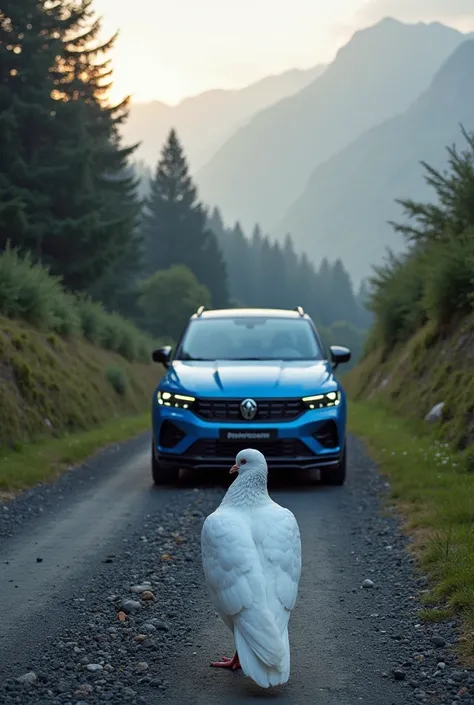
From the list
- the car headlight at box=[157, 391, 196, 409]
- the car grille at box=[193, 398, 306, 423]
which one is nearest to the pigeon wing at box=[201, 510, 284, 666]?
the car grille at box=[193, 398, 306, 423]

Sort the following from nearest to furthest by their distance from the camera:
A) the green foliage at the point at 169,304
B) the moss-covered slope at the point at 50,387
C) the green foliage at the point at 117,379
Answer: the moss-covered slope at the point at 50,387 < the green foliage at the point at 117,379 < the green foliage at the point at 169,304

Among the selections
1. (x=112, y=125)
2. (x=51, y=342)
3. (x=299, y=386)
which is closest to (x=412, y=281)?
(x=51, y=342)

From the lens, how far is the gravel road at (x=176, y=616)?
4047 millimetres

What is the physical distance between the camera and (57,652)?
14.8ft

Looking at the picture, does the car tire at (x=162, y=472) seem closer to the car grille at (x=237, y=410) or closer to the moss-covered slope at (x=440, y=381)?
the car grille at (x=237, y=410)

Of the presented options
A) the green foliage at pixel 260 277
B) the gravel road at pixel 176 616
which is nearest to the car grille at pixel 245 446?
the gravel road at pixel 176 616

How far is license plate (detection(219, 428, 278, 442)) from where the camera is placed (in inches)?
388

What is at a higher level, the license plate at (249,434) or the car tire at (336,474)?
the license plate at (249,434)

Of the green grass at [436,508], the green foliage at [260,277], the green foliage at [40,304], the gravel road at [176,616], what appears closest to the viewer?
the gravel road at [176,616]

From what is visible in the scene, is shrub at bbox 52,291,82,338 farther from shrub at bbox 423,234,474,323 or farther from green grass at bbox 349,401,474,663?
green grass at bbox 349,401,474,663

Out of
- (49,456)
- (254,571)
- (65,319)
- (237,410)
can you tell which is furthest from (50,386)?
(254,571)

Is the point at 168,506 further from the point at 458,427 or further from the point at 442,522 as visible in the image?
the point at 458,427

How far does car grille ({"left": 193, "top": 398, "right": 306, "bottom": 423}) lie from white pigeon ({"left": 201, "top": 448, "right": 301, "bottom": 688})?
5373 mm

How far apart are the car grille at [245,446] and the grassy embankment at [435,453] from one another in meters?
1.16
